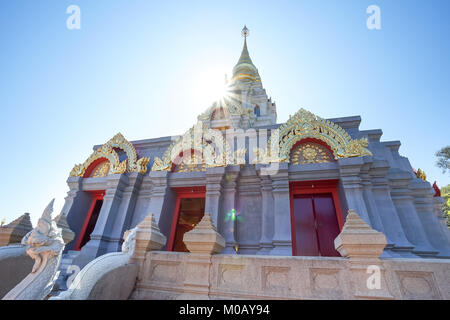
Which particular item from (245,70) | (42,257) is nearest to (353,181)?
(42,257)

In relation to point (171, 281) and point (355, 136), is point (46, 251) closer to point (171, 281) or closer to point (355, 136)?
point (171, 281)

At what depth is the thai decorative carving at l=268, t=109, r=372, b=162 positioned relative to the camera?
8.06m

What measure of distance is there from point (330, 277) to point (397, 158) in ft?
26.9

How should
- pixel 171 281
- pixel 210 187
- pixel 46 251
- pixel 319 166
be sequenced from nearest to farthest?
pixel 46 251, pixel 171 281, pixel 319 166, pixel 210 187

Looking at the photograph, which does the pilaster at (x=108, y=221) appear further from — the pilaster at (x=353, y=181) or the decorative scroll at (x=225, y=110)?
the pilaster at (x=353, y=181)

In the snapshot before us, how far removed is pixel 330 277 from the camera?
138 inches

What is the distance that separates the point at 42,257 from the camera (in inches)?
137

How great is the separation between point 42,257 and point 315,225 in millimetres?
8101

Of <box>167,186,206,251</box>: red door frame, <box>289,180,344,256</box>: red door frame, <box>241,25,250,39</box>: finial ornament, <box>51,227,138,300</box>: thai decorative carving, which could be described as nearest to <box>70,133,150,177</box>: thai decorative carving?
<box>167,186,206,251</box>: red door frame

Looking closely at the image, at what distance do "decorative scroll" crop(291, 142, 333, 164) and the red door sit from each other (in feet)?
4.74

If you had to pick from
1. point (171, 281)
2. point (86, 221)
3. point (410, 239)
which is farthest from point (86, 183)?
point (410, 239)

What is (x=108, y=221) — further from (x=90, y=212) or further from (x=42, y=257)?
(x=42, y=257)

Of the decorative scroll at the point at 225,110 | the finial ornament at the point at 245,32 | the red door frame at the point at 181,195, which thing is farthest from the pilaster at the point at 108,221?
the finial ornament at the point at 245,32

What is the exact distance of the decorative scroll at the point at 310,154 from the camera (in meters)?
8.64
